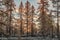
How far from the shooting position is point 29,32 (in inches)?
2339

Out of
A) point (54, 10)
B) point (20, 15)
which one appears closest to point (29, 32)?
point (20, 15)

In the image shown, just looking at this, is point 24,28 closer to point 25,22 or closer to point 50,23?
point 25,22

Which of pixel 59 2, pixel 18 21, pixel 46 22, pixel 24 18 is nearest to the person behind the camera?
pixel 59 2

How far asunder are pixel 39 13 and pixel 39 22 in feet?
7.41

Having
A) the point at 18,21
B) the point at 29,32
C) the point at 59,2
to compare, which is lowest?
the point at 29,32

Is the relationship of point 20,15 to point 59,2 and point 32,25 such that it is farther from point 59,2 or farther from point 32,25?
point 59,2

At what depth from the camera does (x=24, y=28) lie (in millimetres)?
57438

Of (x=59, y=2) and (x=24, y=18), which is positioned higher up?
(x=59, y=2)

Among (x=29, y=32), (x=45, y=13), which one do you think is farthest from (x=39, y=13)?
(x=29, y=32)

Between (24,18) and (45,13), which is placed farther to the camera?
(24,18)

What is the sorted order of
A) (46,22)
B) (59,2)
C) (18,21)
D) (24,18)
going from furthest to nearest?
(24,18) < (18,21) < (46,22) < (59,2)

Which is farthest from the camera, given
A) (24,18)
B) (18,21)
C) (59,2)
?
(24,18)

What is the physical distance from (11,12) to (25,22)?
10633 mm

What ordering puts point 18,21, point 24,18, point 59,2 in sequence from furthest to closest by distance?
point 24,18 < point 18,21 < point 59,2
